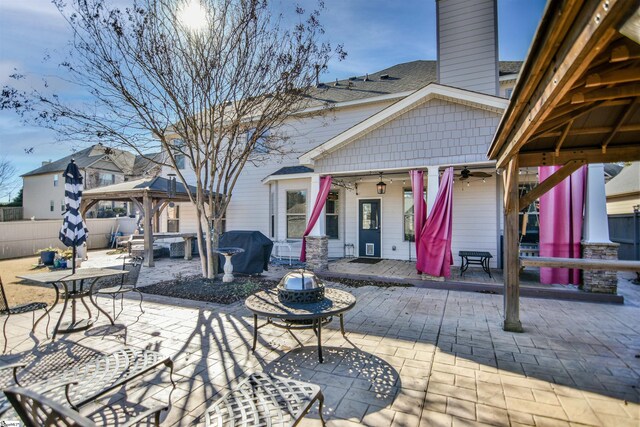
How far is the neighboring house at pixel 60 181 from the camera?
23.5 meters

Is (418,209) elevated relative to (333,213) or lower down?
elevated

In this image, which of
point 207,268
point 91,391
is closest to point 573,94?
point 91,391

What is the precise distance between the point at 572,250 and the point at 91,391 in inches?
335

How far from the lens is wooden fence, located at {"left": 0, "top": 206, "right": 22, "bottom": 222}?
968 inches

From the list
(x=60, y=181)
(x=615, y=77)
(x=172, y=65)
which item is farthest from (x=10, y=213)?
(x=615, y=77)

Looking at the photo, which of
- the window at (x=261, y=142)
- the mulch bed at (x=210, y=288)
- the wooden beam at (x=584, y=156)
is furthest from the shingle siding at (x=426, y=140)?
the mulch bed at (x=210, y=288)

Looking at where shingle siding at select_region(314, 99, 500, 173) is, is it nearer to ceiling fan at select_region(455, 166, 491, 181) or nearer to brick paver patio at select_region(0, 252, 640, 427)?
ceiling fan at select_region(455, 166, 491, 181)

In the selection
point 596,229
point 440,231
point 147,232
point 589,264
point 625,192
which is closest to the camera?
point 589,264

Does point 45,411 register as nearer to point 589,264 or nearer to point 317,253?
point 589,264

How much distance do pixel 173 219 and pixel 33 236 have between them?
238 inches

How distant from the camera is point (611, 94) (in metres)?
2.62

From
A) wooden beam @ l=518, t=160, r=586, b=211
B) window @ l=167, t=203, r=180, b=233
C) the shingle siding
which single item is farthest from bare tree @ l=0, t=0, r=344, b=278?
window @ l=167, t=203, r=180, b=233

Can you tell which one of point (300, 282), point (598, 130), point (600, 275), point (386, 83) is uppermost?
point (386, 83)

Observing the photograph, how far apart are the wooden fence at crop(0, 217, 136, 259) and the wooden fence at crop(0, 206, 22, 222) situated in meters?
15.7
